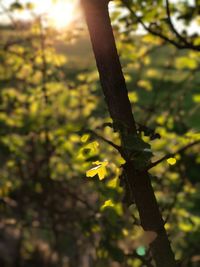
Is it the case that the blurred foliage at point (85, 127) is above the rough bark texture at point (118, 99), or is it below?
above

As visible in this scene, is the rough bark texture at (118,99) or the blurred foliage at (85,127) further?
the blurred foliage at (85,127)

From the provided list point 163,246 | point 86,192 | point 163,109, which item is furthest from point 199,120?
point 163,246

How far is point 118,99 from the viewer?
6.61ft

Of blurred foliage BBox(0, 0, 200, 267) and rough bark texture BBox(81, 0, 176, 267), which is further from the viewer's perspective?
blurred foliage BBox(0, 0, 200, 267)

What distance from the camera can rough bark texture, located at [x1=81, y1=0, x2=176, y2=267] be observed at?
1997 mm

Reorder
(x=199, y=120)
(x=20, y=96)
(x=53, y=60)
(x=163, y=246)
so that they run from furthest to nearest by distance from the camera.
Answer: (x=199, y=120) < (x=20, y=96) < (x=53, y=60) < (x=163, y=246)

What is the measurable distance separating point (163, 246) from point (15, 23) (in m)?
4.83

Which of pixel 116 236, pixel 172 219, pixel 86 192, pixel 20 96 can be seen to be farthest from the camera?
pixel 86 192

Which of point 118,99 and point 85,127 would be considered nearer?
point 118,99

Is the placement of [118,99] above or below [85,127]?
below

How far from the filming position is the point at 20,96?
6.77m

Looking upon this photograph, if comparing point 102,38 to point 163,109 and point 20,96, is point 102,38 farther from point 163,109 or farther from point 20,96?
point 20,96

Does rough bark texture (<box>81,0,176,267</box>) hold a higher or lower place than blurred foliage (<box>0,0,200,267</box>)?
lower

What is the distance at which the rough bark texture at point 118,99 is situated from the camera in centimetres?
200
